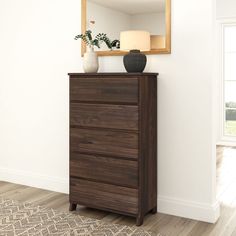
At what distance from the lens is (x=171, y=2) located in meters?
3.04

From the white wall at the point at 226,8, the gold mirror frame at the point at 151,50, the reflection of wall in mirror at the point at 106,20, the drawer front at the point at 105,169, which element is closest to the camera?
the drawer front at the point at 105,169

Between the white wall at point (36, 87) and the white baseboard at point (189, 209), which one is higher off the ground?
the white wall at point (36, 87)

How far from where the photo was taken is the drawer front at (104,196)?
2922 mm

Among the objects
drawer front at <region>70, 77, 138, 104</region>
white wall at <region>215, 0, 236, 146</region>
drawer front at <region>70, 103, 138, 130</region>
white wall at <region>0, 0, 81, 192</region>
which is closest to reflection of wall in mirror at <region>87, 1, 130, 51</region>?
white wall at <region>0, 0, 81, 192</region>

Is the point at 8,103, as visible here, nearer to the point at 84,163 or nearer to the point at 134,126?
the point at 84,163

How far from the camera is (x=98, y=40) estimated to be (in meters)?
3.38

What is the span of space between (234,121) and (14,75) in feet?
12.6

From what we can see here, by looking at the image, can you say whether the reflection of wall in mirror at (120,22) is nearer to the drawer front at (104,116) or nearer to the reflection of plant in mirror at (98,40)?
the reflection of plant in mirror at (98,40)

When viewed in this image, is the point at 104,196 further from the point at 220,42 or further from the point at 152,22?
the point at 220,42

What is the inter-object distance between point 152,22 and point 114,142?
106cm

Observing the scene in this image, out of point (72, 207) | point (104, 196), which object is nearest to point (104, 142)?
point (104, 196)

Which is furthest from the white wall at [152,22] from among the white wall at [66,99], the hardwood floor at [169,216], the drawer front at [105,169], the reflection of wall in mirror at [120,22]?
the hardwood floor at [169,216]

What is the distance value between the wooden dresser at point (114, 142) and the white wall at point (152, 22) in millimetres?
387

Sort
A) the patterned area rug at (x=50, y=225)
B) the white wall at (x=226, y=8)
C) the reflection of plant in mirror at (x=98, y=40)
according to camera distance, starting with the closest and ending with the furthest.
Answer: the patterned area rug at (x=50, y=225) → the reflection of plant in mirror at (x=98, y=40) → the white wall at (x=226, y=8)
